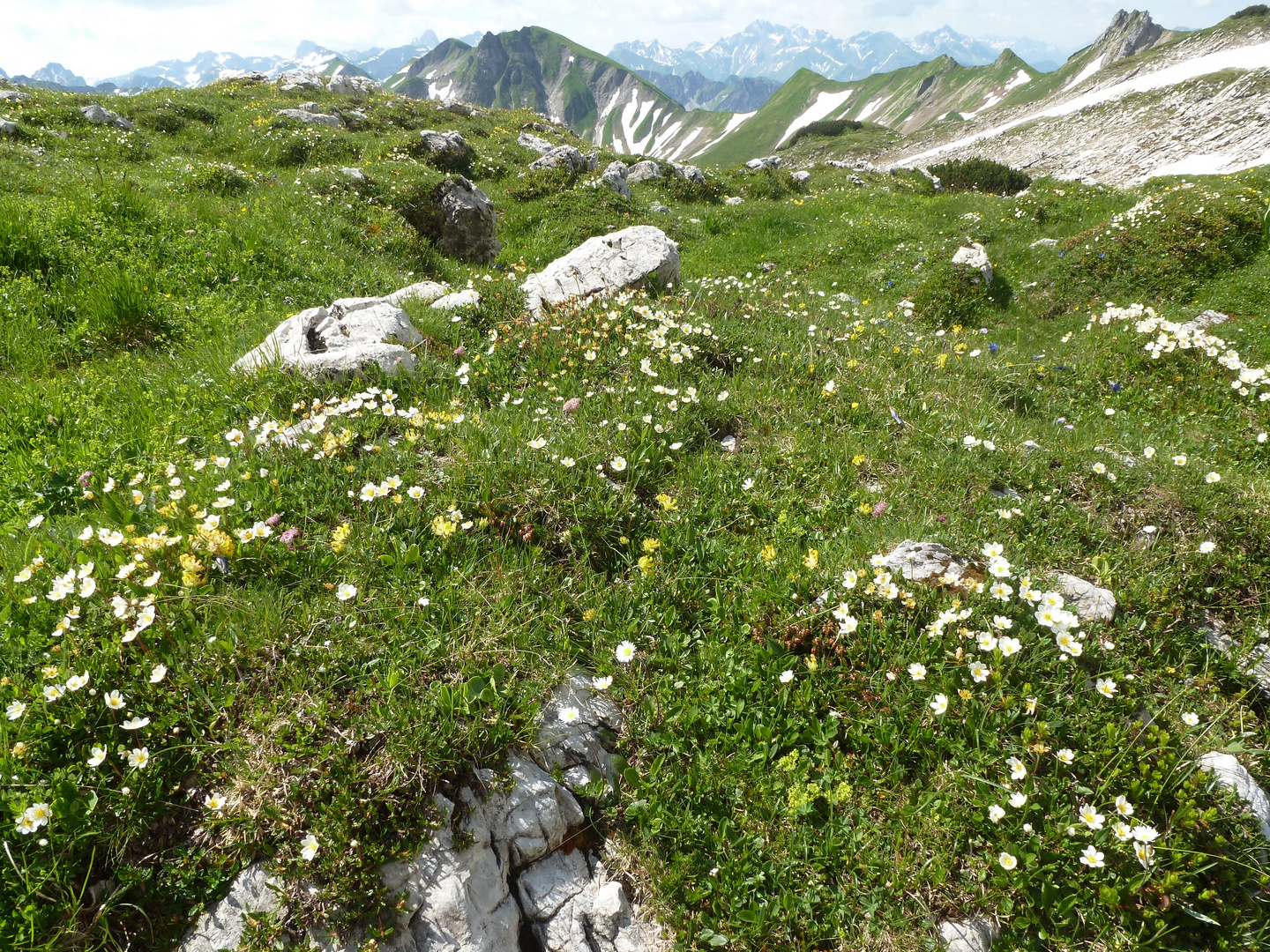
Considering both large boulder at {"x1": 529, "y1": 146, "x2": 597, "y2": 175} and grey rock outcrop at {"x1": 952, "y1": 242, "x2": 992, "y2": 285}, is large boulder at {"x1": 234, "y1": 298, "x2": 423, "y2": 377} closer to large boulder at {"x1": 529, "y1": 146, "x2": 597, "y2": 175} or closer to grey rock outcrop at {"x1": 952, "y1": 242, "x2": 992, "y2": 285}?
grey rock outcrop at {"x1": 952, "y1": 242, "x2": 992, "y2": 285}

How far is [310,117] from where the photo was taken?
1962 cm

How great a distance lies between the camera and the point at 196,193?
1099 cm

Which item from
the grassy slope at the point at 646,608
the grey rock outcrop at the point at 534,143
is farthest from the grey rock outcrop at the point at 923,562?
the grey rock outcrop at the point at 534,143

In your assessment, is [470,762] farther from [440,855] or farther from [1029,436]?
[1029,436]

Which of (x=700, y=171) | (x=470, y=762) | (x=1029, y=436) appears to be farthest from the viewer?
(x=700, y=171)

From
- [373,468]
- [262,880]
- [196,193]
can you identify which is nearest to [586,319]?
[373,468]

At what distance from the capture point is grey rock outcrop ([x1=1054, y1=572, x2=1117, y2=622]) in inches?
153

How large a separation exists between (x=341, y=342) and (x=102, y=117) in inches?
707

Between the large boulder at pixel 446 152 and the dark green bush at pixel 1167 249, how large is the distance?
53.0ft

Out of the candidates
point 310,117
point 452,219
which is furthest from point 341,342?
point 310,117

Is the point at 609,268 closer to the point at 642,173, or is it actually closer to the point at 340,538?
the point at 340,538

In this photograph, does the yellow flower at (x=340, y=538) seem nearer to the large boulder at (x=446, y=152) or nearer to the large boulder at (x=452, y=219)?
the large boulder at (x=452, y=219)

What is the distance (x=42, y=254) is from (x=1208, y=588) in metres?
12.0

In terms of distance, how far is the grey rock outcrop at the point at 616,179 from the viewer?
17.8 metres
